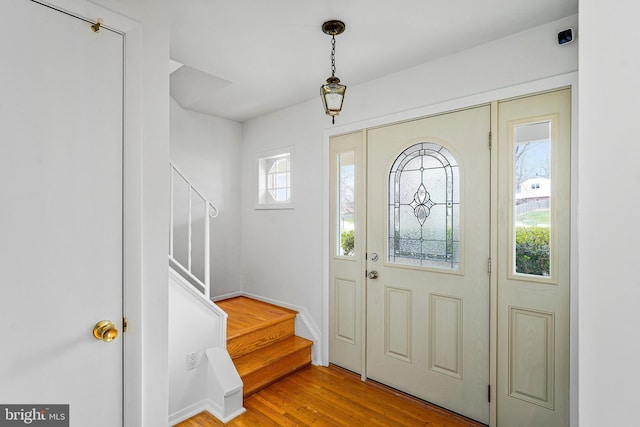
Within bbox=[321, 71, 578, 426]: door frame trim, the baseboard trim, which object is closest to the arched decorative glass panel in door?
bbox=[321, 71, 578, 426]: door frame trim

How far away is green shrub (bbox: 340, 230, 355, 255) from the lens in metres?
2.82

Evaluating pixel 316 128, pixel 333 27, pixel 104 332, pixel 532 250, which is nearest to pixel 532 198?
pixel 532 250

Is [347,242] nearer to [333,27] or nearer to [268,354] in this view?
[268,354]

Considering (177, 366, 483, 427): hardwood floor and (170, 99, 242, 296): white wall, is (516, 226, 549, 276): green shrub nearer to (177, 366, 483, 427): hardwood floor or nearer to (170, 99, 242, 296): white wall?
(177, 366, 483, 427): hardwood floor

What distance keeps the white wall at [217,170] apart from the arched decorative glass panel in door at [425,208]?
2.10 meters

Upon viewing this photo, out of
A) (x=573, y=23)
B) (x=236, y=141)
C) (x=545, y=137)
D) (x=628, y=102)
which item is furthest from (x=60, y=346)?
(x=236, y=141)

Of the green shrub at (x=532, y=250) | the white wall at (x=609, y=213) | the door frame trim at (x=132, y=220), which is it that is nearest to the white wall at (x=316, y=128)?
the green shrub at (x=532, y=250)

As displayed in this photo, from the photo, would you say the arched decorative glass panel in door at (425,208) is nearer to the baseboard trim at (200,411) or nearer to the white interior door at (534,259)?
the white interior door at (534,259)

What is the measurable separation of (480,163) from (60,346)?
2.38 meters

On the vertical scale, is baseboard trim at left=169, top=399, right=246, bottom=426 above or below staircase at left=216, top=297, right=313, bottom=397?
below

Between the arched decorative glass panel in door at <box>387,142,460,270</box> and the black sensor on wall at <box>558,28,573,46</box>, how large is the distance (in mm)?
857

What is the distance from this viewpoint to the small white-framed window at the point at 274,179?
351cm

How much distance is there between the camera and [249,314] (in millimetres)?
3146

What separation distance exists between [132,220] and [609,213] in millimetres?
1348
